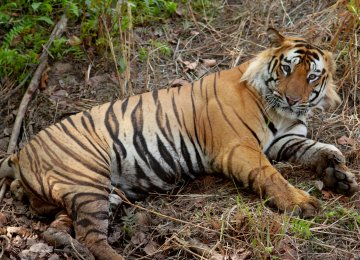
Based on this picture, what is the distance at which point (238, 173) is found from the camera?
14.6 feet

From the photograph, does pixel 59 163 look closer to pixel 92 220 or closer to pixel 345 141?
pixel 92 220

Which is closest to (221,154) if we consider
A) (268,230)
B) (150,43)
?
(268,230)

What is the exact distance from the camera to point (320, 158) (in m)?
4.61

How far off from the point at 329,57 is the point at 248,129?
89cm

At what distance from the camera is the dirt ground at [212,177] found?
3947mm

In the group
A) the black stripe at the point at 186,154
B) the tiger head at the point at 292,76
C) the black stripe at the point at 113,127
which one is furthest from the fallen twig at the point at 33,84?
the tiger head at the point at 292,76

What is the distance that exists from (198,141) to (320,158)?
0.96 metres

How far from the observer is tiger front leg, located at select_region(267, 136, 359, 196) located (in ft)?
14.3

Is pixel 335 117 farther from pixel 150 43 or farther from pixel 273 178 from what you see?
pixel 150 43

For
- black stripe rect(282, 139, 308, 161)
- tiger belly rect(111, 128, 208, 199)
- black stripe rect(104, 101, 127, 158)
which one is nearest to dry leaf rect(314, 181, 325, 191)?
black stripe rect(282, 139, 308, 161)

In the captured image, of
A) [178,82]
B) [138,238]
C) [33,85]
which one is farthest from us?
[178,82]

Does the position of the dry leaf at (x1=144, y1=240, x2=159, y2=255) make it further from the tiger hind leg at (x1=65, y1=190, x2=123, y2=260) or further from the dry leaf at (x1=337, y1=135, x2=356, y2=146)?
the dry leaf at (x1=337, y1=135, x2=356, y2=146)

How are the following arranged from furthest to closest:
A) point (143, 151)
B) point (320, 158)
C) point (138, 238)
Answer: point (143, 151), point (320, 158), point (138, 238)

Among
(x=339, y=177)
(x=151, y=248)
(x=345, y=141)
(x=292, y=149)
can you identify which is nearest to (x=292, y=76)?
(x=292, y=149)
